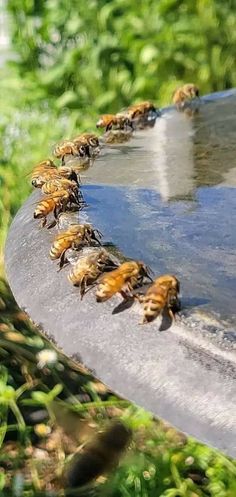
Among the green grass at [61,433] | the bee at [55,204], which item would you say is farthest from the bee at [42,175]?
the green grass at [61,433]

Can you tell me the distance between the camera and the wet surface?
3.57 feet

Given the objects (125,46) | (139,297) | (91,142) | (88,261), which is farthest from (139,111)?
(125,46)

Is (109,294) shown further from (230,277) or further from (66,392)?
(66,392)

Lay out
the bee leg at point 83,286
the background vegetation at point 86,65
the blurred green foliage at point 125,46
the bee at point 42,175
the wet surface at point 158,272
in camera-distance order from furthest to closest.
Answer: the blurred green foliage at point 125,46
the background vegetation at point 86,65
the bee at point 42,175
the bee leg at point 83,286
the wet surface at point 158,272

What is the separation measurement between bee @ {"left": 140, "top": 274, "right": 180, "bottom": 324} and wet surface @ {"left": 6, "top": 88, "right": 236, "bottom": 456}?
0.01 metres

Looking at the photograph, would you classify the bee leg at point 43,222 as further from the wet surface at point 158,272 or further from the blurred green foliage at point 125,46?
the blurred green foliage at point 125,46

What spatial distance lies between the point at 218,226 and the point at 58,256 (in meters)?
0.25

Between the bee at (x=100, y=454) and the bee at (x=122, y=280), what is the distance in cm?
153

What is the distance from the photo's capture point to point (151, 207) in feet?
5.47

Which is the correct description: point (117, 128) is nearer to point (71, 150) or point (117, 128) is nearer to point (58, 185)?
point (71, 150)

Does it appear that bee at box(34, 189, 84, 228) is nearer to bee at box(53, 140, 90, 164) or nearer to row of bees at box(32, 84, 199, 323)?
row of bees at box(32, 84, 199, 323)

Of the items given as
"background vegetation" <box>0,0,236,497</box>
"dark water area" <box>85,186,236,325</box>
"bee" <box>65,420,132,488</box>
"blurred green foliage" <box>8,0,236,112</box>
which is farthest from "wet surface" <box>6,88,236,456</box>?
"blurred green foliage" <box>8,0,236,112</box>

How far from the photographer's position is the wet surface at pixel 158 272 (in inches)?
42.9

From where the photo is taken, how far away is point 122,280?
125cm
